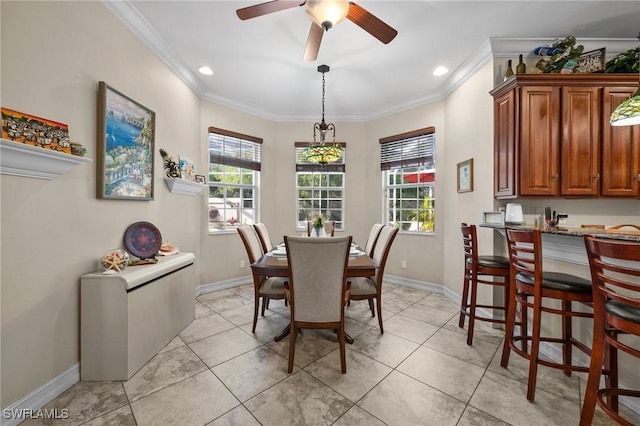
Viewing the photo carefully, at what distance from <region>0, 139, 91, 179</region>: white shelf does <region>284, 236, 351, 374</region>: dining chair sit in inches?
58.2

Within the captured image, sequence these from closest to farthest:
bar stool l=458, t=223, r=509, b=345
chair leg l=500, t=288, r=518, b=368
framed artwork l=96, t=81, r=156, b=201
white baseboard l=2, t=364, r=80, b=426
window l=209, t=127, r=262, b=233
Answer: white baseboard l=2, t=364, r=80, b=426 < chair leg l=500, t=288, r=518, b=368 < framed artwork l=96, t=81, r=156, b=201 < bar stool l=458, t=223, r=509, b=345 < window l=209, t=127, r=262, b=233

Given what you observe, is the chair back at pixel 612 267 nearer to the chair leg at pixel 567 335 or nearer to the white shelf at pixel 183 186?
the chair leg at pixel 567 335

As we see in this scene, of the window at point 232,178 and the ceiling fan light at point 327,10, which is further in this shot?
the window at point 232,178

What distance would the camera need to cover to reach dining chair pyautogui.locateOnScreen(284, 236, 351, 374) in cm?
173

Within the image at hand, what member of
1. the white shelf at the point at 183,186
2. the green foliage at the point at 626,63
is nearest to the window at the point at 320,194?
the white shelf at the point at 183,186

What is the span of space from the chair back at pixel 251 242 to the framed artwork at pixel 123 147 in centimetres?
100

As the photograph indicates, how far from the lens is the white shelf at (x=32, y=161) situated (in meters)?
1.29

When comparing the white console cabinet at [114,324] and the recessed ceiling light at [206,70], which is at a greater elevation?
the recessed ceiling light at [206,70]

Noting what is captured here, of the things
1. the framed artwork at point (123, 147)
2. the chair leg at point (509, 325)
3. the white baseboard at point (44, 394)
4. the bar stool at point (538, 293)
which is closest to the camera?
the white baseboard at point (44, 394)

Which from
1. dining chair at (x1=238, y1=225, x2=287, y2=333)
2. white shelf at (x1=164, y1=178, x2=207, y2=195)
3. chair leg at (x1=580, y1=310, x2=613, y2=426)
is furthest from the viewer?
white shelf at (x1=164, y1=178, x2=207, y2=195)

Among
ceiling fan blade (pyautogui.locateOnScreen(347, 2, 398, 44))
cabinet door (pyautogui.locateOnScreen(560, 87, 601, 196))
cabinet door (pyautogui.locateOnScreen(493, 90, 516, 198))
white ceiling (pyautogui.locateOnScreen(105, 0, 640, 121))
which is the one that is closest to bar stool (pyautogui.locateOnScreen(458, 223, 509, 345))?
cabinet door (pyautogui.locateOnScreen(493, 90, 516, 198))

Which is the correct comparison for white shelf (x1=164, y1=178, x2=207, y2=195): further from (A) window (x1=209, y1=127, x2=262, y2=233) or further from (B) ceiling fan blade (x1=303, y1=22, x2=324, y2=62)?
(B) ceiling fan blade (x1=303, y1=22, x2=324, y2=62)

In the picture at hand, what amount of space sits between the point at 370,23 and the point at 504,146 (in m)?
1.87

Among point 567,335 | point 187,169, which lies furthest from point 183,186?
point 567,335
